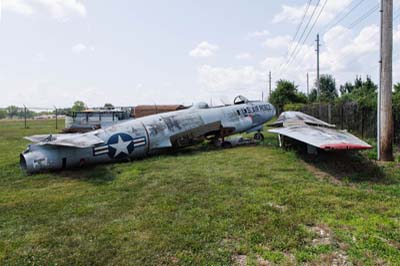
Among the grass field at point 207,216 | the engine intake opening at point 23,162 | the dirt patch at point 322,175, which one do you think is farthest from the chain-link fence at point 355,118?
the engine intake opening at point 23,162

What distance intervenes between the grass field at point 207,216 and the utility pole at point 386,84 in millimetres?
745

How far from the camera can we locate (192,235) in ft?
12.1

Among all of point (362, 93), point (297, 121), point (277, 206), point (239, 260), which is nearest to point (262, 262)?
point (239, 260)

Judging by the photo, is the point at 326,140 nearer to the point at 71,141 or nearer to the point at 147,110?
the point at 71,141

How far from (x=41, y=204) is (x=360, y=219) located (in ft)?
17.5

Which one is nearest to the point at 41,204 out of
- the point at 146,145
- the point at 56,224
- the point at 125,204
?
the point at 56,224

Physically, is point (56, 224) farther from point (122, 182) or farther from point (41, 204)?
point (122, 182)

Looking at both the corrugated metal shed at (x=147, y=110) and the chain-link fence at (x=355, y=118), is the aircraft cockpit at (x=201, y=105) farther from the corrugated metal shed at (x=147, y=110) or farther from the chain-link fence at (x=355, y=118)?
the corrugated metal shed at (x=147, y=110)

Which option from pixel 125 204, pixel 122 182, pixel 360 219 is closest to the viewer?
pixel 360 219

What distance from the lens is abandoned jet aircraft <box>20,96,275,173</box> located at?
7602 millimetres

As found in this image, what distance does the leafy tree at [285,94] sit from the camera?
3912 cm

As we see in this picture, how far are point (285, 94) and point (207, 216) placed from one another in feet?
123

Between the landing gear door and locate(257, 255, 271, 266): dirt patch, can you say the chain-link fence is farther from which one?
locate(257, 255, 271, 266): dirt patch

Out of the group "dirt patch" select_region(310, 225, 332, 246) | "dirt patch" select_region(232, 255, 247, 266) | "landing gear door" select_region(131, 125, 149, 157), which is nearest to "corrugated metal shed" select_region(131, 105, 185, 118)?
"landing gear door" select_region(131, 125, 149, 157)
